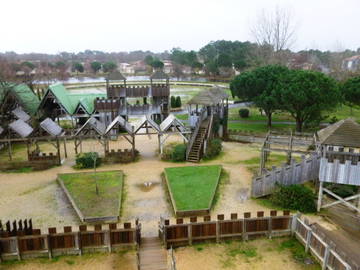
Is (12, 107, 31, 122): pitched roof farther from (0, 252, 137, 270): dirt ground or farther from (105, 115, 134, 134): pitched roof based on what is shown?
(0, 252, 137, 270): dirt ground

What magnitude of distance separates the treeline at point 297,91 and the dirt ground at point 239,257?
61.7ft

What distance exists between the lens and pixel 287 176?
18.7m

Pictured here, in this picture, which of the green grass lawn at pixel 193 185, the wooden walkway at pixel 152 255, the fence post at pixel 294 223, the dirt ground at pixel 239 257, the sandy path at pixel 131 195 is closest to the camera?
the wooden walkway at pixel 152 255

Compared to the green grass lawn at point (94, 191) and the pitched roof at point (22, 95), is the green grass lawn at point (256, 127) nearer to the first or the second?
the green grass lawn at point (94, 191)

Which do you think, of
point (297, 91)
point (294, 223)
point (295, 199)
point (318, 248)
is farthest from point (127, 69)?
point (318, 248)

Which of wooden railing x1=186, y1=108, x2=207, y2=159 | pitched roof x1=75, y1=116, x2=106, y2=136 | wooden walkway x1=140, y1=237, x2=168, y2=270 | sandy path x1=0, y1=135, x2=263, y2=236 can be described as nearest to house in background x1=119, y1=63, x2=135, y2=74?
wooden railing x1=186, y1=108, x2=207, y2=159

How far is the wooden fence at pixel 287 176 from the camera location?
731 inches

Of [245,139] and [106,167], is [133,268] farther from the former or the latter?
[245,139]

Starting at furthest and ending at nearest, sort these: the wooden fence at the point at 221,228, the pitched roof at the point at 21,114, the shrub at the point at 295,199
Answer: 1. the pitched roof at the point at 21,114
2. the shrub at the point at 295,199
3. the wooden fence at the point at 221,228

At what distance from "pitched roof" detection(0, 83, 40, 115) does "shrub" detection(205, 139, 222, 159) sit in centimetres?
2160

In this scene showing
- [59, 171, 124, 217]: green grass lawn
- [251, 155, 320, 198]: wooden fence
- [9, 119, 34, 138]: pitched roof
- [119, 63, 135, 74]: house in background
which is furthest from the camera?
[119, 63, 135, 74]: house in background

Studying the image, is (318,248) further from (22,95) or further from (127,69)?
(127,69)

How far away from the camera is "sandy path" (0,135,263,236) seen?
1708 cm

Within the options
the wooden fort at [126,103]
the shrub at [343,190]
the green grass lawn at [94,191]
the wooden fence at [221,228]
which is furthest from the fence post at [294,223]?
the wooden fort at [126,103]
